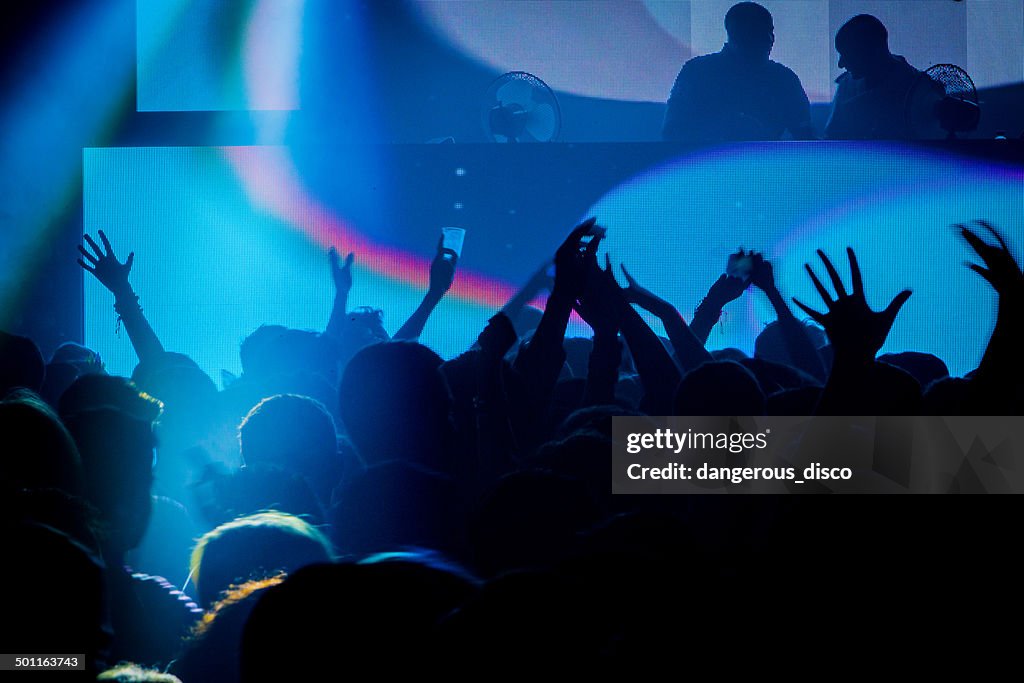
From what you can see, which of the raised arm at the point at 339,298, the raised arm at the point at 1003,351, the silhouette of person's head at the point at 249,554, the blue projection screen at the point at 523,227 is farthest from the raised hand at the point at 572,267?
the blue projection screen at the point at 523,227

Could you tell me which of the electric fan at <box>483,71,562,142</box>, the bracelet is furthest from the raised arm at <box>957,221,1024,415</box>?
the electric fan at <box>483,71,562,142</box>

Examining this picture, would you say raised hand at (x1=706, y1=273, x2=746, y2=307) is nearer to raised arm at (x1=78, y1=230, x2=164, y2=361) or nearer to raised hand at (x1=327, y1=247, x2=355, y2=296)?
raised hand at (x1=327, y1=247, x2=355, y2=296)

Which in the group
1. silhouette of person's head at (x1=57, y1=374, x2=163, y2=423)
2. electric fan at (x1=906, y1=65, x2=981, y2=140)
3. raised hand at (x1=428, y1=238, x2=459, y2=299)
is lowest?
silhouette of person's head at (x1=57, y1=374, x2=163, y2=423)

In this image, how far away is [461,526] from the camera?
68.2 inches

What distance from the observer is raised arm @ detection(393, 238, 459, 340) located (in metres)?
3.22

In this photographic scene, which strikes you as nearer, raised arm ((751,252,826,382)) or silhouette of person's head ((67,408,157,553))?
silhouette of person's head ((67,408,157,553))

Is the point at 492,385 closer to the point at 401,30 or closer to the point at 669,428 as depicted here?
the point at 669,428

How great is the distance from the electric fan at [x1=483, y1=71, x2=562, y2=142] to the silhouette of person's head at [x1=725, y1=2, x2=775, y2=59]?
113 centimetres

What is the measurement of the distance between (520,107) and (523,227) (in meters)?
0.83

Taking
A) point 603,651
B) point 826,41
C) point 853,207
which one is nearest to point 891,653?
point 603,651

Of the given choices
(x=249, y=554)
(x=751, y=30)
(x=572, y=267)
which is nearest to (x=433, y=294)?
(x=572, y=267)

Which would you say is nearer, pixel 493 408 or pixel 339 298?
pixel 493 408

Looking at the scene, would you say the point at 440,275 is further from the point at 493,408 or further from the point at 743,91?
the point at 743,91

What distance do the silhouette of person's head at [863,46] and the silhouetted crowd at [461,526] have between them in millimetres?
2899
